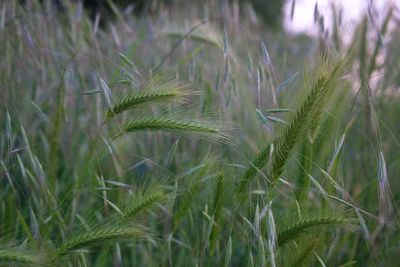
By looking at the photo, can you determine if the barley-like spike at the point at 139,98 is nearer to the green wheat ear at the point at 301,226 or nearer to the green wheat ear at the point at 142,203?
the green wheat ear at the point at 142,203

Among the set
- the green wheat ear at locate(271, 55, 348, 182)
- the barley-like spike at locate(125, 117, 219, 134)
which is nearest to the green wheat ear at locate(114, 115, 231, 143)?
the barley-like spike at locate(125, 117, 219, 134)

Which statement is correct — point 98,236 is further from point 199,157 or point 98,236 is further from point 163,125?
point 199,157

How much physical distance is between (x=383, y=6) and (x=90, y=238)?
148cm

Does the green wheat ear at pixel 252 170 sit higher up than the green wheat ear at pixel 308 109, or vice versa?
the green wheat ear at pixel 308 109

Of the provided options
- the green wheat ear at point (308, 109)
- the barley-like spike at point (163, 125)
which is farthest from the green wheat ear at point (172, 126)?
the green wheat ear at point (308, 109)

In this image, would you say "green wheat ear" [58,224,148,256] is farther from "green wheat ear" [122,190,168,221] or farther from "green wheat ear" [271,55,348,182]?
"green wheat ear" [271,55,348,182]

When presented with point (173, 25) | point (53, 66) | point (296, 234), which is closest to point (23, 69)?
point (53, 66)

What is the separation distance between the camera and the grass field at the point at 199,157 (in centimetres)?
→ 130

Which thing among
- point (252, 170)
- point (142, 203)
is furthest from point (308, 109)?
point (142, 203)

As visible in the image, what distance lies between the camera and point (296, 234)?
1306 mm

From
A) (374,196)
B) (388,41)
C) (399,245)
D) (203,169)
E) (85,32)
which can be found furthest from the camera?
(388,41)

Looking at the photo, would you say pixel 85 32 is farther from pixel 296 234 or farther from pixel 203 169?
pixel 296 234

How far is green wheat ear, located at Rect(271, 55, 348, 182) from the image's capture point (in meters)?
1.26

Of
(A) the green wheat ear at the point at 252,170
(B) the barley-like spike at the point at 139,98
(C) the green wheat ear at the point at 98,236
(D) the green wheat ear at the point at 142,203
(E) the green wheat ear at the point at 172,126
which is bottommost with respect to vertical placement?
(C) the green wheat ear at the point at 98,236
